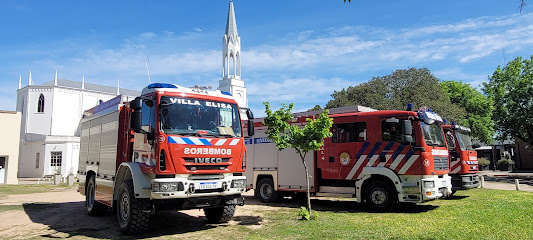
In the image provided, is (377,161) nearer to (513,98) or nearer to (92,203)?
(92,203)

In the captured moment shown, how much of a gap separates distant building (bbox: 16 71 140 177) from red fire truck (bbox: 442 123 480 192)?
129 ft

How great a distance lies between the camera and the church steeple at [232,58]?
6328 cm

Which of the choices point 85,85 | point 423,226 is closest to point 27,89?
point 85,85

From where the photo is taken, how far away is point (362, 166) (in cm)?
1135

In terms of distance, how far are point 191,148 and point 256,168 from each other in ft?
22.0

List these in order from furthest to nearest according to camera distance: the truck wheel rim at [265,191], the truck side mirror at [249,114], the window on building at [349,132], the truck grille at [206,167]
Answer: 1. the truck wheel rim at [265,191]
2. the window on building at [349,132]
3. the truck side mirror at [249,114]
4. the truck grille at [206,167]

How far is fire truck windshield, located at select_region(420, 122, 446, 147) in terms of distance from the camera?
421 inches

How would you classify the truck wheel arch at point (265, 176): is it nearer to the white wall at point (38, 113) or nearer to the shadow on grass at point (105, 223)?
the shadow on grass at point (105, 223)

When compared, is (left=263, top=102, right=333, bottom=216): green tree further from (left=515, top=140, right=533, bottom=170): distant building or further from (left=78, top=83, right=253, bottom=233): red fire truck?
(left=515, top=140, right=533, bottom=170): distant building

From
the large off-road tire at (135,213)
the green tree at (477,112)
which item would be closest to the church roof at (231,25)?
the green tree at (477,112)

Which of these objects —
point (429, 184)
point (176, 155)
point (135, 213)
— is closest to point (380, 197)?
point (429, 184)

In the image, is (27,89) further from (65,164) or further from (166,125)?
(166,125)

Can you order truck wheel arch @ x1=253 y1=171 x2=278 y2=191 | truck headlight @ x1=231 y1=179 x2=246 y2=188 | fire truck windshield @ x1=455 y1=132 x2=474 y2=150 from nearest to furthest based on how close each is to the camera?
1. truck headlight @ x1=231 y1=179 x2=246 y2=188
2. truck wheel arch @ x1=253 y1=171 x2=278 y2=191
3. fire truck windshield @ x1=455 y1=132 x2=474 y2=150

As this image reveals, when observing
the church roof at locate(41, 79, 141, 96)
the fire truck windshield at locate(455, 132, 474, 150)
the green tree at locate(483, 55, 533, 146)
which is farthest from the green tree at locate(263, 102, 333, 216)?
the church roof at locate(41, 79, 141, 96)
